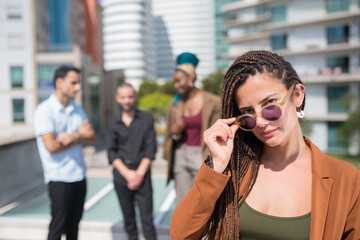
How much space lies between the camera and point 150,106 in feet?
180

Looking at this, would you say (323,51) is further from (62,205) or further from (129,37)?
(129,37)

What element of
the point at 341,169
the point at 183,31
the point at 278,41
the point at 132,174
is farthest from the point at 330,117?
the point at 183,31

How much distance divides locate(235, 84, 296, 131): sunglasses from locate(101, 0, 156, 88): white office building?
107500mm

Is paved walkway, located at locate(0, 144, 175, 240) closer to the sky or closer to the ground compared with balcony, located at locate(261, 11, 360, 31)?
closer to the ground

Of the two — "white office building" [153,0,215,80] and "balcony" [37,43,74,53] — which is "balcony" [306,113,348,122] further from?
"white office building" [153,0,215,80]

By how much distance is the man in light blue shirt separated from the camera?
2.98m

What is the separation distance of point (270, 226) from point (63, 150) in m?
2.39

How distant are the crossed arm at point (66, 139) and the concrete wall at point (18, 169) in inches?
132

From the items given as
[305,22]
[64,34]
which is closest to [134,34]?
[64,34]

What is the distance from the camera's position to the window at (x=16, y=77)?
32.8 metres

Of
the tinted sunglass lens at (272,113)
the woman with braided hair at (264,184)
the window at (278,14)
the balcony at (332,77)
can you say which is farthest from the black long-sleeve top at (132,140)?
the window at (278,14)

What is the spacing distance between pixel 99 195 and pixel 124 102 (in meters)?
3.64

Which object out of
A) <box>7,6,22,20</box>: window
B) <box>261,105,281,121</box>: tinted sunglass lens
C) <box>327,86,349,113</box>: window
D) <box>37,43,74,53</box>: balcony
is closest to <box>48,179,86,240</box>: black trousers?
<box>261,105,281,121</box>: tinted sunglass lens

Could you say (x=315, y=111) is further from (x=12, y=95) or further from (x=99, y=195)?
(x=12, y=95)
